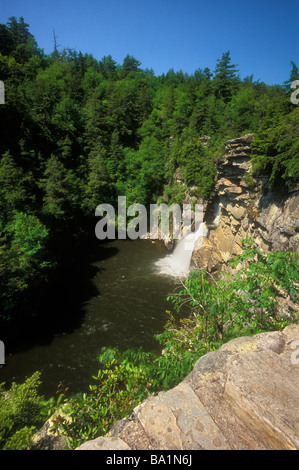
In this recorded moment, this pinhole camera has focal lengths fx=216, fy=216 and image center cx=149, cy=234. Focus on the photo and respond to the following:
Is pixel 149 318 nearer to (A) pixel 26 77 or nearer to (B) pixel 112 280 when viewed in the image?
(B) pixel 112 280

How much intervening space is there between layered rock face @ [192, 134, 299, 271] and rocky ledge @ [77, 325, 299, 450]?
328 inches

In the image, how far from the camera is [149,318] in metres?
13.8

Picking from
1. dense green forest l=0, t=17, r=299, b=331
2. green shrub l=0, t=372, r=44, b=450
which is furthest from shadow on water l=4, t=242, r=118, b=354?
green shrub l=0, t=372, r=44, b=450

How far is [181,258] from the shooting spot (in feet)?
68.2

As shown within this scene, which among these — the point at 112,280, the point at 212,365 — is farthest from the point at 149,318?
the point at 212,365

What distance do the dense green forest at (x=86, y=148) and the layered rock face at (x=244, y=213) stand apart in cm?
121

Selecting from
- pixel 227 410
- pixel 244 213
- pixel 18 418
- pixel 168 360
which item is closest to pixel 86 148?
pixel 244 213

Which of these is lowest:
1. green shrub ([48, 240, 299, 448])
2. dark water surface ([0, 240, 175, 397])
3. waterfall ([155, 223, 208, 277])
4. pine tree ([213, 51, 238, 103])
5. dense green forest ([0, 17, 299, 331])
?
dark water surface ([0, 240, 175, 397])

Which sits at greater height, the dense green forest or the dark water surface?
the dense green forest

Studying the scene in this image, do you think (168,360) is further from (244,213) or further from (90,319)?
(244,213)

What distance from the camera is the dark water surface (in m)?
10.6

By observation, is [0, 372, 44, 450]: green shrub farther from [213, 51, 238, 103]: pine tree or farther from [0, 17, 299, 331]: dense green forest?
[213, 51, 238, 103]: pine tree
